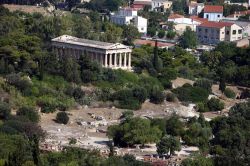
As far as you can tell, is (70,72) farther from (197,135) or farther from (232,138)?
(232,138)

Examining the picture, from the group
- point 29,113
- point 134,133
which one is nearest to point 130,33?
point 29,113

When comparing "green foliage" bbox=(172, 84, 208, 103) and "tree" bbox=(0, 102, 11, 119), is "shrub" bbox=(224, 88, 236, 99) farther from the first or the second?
"tree" bbox=(0, 102, 11, 119)

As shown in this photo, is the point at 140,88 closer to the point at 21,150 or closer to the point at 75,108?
the point at 75,108

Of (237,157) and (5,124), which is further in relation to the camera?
(5,124)

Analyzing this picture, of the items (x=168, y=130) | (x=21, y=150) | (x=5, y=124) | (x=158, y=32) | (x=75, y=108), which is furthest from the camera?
(x=158, y=32)

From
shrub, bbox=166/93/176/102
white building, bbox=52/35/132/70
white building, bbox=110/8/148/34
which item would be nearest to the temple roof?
white building, bbox=52/35/132/70

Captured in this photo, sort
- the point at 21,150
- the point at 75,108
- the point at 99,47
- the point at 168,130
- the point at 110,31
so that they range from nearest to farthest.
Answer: the point at 21,150, the point at 168,130, the point at 75,108, the point at 99,47, the point at 110,31

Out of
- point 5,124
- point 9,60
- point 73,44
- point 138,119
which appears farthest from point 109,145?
point 73,44
